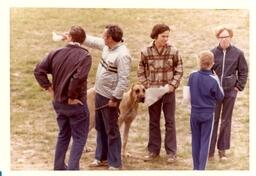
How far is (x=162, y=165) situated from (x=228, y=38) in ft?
3.06

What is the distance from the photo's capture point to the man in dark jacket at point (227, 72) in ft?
12.3

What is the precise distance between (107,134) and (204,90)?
0.67m

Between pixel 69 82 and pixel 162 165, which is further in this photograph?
pixel 162 165

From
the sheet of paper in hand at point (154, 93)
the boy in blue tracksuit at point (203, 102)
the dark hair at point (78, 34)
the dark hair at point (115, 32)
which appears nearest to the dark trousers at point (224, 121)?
the boy in blue tracksuit at point (203, 102)

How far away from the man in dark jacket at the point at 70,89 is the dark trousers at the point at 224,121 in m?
0.85

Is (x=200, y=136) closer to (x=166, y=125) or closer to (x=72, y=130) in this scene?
(x=166, y=125)

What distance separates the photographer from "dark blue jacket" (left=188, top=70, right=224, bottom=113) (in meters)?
3.58

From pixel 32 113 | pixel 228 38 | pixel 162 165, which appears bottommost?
pixel 162 165

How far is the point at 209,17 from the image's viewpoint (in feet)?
Answer: 12.4

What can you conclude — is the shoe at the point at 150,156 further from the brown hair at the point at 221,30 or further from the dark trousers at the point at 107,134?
the brown hair at the point at 221,30

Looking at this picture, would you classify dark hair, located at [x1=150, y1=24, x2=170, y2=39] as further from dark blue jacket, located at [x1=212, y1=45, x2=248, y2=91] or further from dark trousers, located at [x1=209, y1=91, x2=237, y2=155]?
dark trousers, located at [x1=209, y1=91, x2=237, y2=155]

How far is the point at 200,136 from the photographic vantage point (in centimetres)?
368
